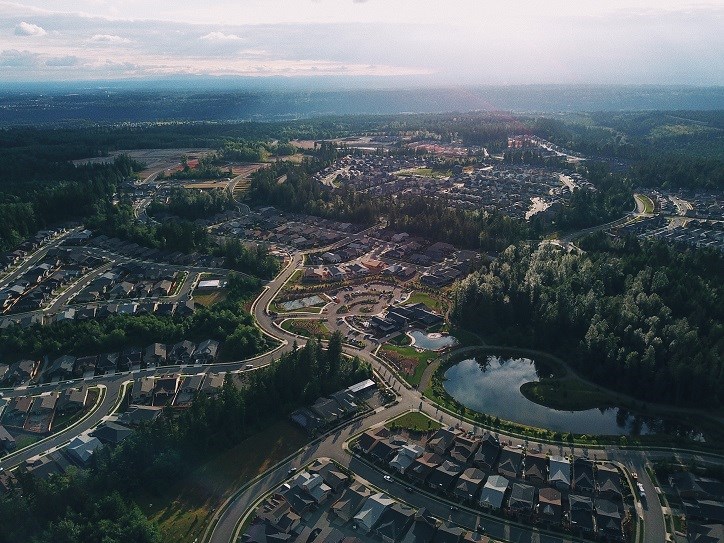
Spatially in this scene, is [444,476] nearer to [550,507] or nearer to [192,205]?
[550,507]

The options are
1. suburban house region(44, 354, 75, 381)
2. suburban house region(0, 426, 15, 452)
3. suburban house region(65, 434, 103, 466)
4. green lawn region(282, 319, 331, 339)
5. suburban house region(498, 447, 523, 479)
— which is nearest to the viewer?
suburban house region(498, 447, 523, 479)

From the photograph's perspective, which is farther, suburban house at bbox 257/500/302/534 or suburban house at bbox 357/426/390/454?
suburban house at bbox 357/426/390/454

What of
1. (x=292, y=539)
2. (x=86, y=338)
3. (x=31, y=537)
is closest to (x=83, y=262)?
(x=86, y=338)

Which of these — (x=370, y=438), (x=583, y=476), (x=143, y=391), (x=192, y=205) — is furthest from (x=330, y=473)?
(x=192, y=205)

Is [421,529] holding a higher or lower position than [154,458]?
lower

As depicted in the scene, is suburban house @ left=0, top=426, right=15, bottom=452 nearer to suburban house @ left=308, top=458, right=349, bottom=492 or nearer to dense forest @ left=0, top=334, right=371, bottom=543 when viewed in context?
dense forest @ left=0, top=334, right=371, bottom=543

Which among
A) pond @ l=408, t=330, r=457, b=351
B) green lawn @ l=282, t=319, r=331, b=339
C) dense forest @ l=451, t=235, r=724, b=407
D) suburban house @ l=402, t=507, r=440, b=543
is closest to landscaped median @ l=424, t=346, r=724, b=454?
dense forest @ l=451, t=235, r=724, b=407
